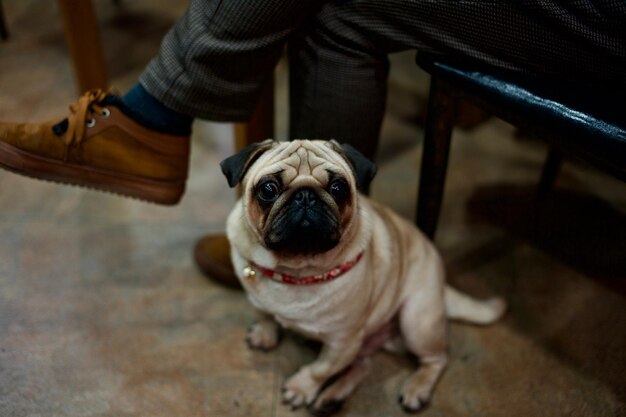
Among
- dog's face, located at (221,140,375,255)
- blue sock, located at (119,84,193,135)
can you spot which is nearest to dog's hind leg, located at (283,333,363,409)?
dog's face, located at (221,140,375,255)

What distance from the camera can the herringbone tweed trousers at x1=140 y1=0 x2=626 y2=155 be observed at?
0.91 metres

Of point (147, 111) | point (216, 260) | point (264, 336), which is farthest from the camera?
point (216, 260)

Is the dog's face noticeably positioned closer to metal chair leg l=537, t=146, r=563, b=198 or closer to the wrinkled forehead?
the wrinkled forehead

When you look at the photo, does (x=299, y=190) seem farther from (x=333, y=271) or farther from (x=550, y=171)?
(x=550, y=171)

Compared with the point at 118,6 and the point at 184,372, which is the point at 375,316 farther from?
the point at 118,6

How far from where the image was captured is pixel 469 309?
4.22 feet

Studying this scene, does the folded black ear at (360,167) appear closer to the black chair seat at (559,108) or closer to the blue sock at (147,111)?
the black chair seat at (559,108)

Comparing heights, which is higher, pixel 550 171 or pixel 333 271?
pixel 333 271

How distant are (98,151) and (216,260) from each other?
1.14 ft

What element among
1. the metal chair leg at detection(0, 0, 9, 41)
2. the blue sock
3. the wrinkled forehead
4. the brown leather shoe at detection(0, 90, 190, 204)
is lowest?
the metal chair leg at detection(0, 0, 9, 41)

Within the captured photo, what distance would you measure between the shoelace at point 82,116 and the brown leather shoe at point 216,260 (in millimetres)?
371

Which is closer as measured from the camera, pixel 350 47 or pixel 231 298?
pixel 350 47

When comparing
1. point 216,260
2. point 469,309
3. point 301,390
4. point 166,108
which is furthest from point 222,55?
point 469,309

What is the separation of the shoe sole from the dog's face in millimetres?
272
